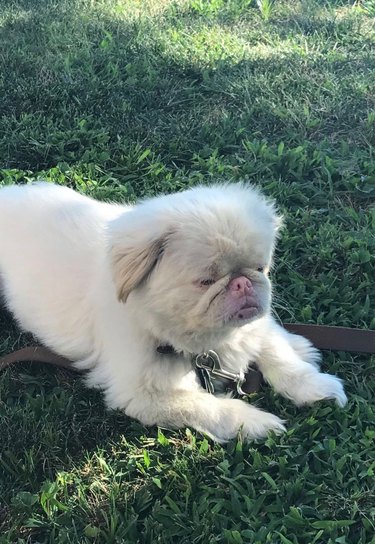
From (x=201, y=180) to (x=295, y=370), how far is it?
6.12 feet

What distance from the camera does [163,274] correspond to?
9.34 ft

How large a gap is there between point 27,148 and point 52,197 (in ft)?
4.98

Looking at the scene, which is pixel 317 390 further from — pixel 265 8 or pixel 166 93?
pixel 265 8

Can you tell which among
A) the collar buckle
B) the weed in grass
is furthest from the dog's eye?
the weed in grass

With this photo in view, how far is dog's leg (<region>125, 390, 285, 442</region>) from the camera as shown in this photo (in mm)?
3152

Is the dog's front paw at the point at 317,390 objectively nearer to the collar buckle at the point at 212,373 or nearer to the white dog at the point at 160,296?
the white dog at the point at 160,296

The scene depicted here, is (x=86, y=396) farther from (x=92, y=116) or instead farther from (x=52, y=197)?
(x=92, y=116)

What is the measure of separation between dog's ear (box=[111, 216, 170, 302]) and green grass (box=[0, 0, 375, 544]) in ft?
2.56

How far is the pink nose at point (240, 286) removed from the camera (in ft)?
9.14

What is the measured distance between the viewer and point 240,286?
9.19ft

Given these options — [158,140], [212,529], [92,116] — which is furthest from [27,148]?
[212,529]

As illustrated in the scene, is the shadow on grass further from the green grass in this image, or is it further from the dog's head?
the dog's head

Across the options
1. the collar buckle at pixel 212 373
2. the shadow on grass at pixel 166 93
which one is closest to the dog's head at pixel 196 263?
the collar buckle at pixel 212 373

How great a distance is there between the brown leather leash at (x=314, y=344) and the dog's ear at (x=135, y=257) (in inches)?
33.3
